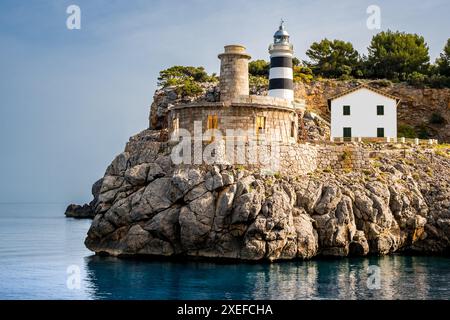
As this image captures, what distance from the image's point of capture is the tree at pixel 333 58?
66.2 m

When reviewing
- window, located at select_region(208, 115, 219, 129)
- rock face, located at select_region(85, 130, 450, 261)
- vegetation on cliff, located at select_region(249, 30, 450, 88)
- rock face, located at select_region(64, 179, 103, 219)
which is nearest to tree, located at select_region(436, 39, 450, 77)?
vegetation on cliff, located at select_region(249, 30, 450, 88)

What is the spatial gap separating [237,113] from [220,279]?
37.5 feet

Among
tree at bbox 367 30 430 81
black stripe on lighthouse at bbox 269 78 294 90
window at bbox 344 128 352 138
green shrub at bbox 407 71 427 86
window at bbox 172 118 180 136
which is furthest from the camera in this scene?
tree at bbox 367 30 430 81

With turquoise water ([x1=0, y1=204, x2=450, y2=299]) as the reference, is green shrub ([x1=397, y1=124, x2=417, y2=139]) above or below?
above

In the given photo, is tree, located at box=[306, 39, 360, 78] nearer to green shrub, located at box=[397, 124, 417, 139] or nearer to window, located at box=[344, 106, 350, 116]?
green shrub, located at box=[397, 124, 417, 139]

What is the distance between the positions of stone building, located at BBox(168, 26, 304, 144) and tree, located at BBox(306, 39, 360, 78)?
28.3 metres

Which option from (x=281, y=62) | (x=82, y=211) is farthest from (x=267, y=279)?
(x=82, y=211)

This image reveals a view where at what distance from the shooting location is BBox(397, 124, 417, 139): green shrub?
186 feet

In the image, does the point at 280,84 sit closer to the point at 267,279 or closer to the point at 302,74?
the point at 302,74

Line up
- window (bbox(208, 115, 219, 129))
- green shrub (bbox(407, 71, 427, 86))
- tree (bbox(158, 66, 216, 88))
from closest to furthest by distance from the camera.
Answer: window (bbox(208, 115, 219, 129))
tree (bbox(158, 66, 216, 88))
green shrub (bbox(407, 71, 427, 86))

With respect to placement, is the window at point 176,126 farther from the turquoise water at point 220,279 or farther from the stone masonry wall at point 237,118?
the turquoise water at point 220,279

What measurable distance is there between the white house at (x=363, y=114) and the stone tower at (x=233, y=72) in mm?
12285

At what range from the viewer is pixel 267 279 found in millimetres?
29891
